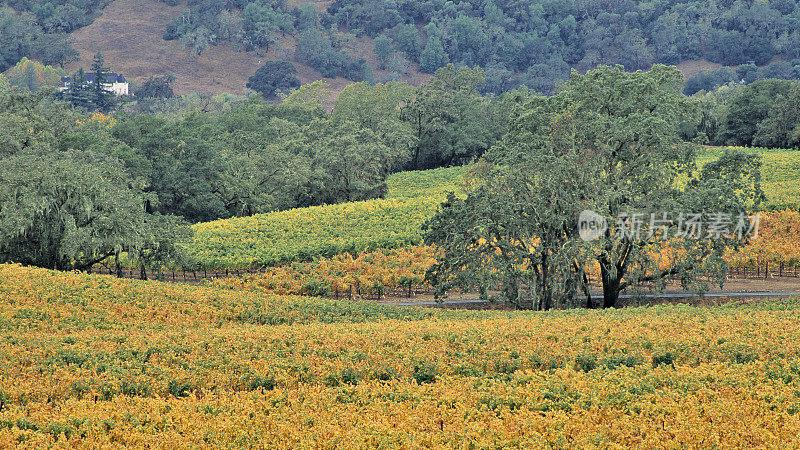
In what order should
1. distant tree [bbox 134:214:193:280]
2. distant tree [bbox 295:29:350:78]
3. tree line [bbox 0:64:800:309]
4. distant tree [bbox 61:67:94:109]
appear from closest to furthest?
tree line [bbox 0:64:800:309] < distant tree [bbox 134:214:193:280] < distant tree [bbox 61:67:94:109] < distant tree [bbox 295:29:350:78]

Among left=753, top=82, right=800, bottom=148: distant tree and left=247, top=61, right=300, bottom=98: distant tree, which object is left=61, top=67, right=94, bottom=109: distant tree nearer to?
left=247, top=61, right=300, bottom=98: distant tree

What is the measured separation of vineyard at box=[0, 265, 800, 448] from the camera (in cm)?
1088

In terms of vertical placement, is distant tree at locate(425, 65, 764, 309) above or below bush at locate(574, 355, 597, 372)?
above

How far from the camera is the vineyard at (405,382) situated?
10.9 m

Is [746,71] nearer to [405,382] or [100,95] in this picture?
[100,95]

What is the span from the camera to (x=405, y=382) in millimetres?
13875

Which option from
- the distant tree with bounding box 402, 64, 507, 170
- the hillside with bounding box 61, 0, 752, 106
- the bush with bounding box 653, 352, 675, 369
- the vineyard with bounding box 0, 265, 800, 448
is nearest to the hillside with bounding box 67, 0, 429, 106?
the hillside with bounding box 61, 0, 752, 106

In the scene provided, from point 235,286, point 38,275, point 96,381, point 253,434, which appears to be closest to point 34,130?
point 235,286

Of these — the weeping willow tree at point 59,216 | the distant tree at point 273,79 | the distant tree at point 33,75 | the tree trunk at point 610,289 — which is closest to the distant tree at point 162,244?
the weeping willow tree at point 59,216

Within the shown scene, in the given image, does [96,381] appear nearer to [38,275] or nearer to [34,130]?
[38,275]

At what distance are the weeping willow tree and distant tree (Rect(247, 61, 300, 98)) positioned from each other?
14208cm

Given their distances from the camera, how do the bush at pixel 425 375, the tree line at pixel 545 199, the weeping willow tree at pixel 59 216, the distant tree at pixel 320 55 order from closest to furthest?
the bush at pixel 425 375, the tree line at pixel 545 199, the weeping willow tree at pixel 59 216, the distant tree at pixel 320 55

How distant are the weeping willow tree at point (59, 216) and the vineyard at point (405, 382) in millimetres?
10622

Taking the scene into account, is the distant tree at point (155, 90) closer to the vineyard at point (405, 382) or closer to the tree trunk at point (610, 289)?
the tree trunk at point (610, 289)
